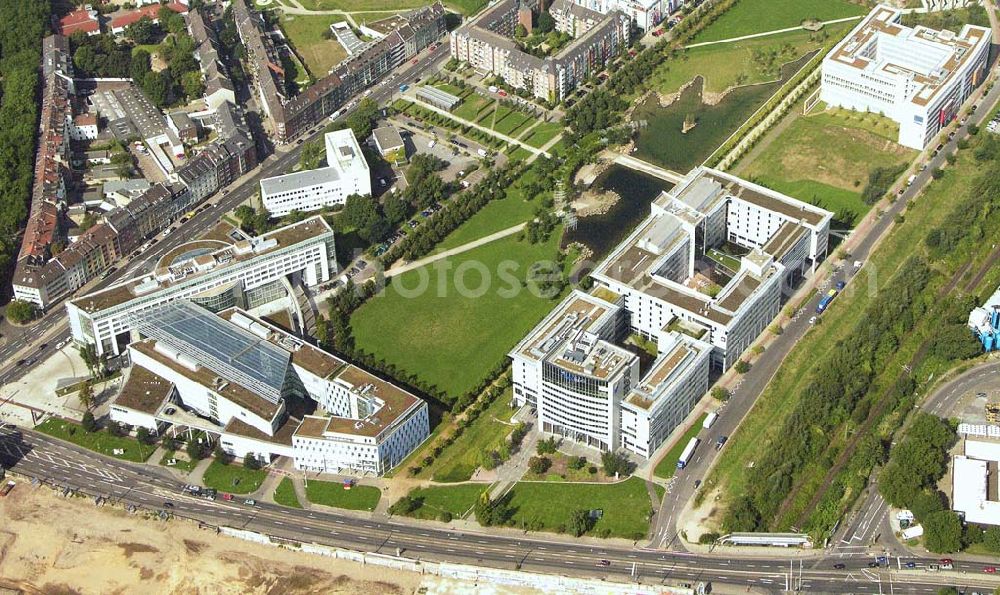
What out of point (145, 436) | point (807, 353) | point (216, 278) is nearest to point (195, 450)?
point (145, 436)

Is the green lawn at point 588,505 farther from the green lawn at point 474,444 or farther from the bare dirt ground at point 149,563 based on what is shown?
the bare dirt ground at point 149,563

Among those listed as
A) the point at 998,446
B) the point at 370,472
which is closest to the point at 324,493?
the point at 370,472

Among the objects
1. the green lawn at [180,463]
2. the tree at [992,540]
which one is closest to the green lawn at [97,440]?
the green lawn at [180,463]

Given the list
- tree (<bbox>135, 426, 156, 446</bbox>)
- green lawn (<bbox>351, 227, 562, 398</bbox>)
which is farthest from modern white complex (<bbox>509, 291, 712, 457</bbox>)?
tree (<bbox>135, 426, 156, 446</bbox>)

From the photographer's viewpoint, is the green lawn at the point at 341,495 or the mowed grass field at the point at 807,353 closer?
the green lawn at the point at 341,495

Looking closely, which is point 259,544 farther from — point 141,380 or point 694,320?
point 694,320

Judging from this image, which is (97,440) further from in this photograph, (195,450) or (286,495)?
(286,495)
